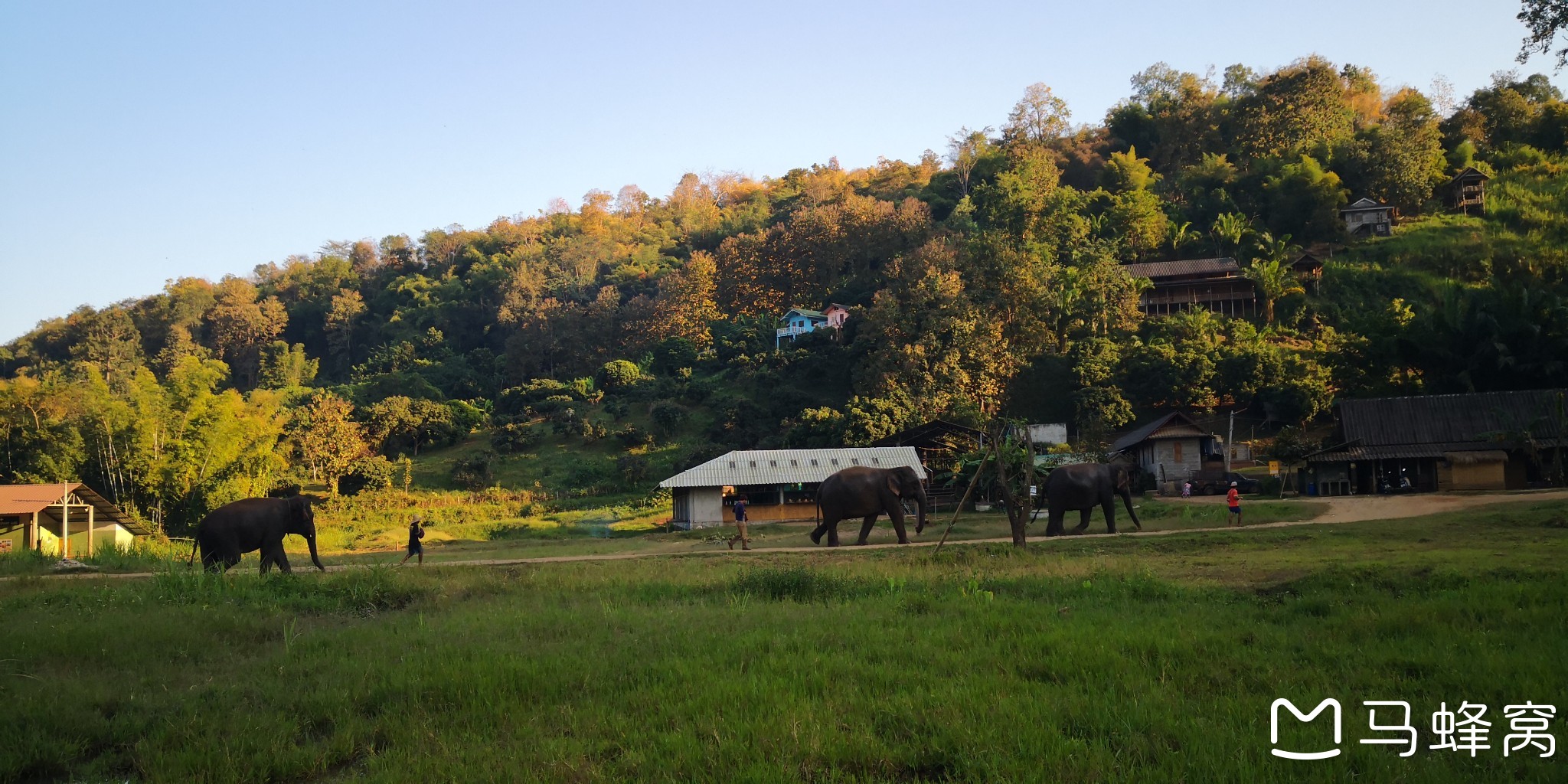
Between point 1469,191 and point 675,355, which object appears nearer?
point 675,355

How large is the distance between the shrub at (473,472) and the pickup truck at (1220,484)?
124 ft

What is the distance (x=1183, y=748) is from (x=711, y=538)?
25.5 metres

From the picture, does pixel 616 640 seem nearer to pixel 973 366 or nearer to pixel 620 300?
pixel 973 366

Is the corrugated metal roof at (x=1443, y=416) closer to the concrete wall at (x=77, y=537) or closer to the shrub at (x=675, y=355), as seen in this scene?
the concrete wall at (x=77, y=537)

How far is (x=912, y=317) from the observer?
58.4m

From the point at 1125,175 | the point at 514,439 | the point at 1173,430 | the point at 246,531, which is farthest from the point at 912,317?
the point at 246,531

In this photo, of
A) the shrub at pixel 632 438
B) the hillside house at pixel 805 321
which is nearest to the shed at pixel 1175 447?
the shrub at pixel 632 438

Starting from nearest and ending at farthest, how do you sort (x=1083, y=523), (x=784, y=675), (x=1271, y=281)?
(x=784, y=675) < (x=1083, y=523) < (x=1271, y=281)

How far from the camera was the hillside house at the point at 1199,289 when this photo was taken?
2739 inches

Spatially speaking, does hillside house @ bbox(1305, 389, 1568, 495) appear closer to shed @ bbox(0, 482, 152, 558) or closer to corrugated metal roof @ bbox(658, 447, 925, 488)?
corrugated metal roof @ bbox(658, 447, 925, 488)

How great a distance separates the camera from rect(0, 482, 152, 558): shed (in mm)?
31047

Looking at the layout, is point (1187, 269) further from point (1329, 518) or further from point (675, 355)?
point (1329, 518)

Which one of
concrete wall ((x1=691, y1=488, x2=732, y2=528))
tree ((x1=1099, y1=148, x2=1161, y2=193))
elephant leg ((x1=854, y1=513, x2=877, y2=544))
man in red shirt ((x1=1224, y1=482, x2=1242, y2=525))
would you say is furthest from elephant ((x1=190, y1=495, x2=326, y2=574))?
tree ((x1=1099, y1=148, x2=1161, y2=193))

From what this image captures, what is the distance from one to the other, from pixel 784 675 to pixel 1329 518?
23185 millimetres
